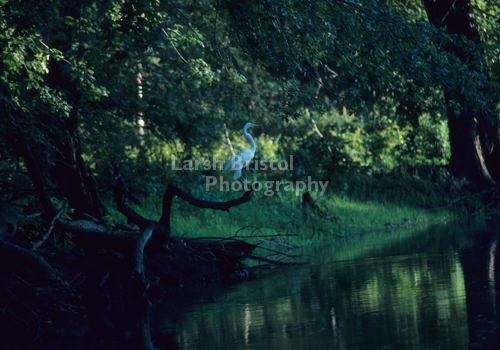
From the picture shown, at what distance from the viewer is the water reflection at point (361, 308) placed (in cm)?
457

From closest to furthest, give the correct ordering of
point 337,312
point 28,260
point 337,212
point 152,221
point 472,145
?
point 337,312, point 28,260, point 152,221, point 337,212, point 472,145

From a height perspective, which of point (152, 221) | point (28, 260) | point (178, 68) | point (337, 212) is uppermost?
point (178, 68)

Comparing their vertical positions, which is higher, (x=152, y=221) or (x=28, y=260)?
(x=152, y=221)

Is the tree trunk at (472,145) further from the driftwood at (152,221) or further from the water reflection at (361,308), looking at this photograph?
the driftwood at (152,221)

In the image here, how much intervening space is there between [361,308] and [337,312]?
0.22 m

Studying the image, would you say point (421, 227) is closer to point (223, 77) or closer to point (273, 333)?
point (223, 77)

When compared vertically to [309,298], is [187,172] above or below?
above

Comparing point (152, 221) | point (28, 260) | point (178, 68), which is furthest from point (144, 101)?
point (28, 260)

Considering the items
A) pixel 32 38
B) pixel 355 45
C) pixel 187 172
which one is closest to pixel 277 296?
pixel 355 45

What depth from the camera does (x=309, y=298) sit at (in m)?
6.51

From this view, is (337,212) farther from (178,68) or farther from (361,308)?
(361,308)

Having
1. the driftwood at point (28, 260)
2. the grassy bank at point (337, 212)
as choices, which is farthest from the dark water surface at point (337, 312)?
the grassy bank at point (337, 212)

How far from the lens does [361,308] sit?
18.7ft

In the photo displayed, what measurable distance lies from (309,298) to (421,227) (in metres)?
8.58
